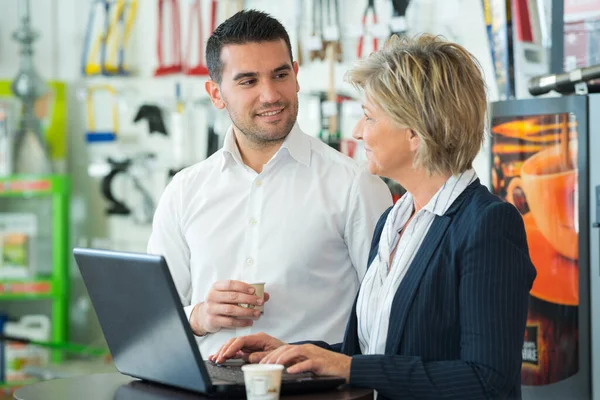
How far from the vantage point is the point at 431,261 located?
172 cm

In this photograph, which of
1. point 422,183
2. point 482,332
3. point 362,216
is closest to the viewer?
point 482,332

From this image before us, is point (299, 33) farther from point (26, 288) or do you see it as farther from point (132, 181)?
point (26, 288)

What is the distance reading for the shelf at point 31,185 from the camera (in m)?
5.14

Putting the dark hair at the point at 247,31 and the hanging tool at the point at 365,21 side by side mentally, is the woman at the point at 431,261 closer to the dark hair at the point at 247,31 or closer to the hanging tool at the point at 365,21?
the dark hair at the point at 247,31

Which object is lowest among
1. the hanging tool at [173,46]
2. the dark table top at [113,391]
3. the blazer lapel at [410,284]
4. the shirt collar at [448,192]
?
the dark table top at [113,391]

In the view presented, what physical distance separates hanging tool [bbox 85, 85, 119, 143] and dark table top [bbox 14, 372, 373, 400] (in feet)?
11.7

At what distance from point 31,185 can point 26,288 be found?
0.60 meters

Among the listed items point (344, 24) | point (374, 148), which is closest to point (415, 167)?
point (374, 148)

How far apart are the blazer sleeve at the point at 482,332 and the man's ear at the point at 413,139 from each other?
0.76ft

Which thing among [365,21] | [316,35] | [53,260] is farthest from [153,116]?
[365,21]

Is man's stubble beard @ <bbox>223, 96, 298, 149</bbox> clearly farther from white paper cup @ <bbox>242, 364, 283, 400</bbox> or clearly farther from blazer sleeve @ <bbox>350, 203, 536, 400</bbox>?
white paper cup @ <bbox>242, 364, 283, 400</bbox>

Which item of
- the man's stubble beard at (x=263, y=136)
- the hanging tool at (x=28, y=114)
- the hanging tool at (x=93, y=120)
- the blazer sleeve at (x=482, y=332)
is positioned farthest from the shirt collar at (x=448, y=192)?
the hanging tool at (x=28, y=114)

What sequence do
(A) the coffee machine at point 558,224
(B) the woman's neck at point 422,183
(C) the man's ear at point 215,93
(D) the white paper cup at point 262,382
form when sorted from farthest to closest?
(A) the coffee machine at point 558,224 → (C) the man's ear at point 215,93 → (B) the woman's neck at point 422,183 → (D) the white paper cup at point 262,382

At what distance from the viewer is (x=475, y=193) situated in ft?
5.76
